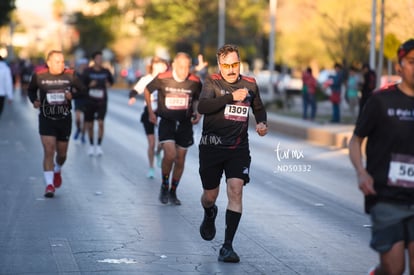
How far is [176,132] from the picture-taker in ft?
39.9

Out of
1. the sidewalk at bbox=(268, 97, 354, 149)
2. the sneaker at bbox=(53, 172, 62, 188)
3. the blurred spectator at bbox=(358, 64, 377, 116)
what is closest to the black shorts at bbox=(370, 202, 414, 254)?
the sneaker at bbox=(53, 172, 62, 188)

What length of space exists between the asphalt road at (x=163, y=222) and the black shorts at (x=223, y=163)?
2.34ft

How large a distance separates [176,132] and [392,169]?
20.4 feet

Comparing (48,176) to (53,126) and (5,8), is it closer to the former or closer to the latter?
(53,126)

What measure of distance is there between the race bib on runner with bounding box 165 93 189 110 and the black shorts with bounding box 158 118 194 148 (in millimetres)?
185

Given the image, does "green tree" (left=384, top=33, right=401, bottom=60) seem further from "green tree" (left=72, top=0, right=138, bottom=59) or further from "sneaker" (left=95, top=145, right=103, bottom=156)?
"green tree" (left=72, top=0, right=138, bottom=59)

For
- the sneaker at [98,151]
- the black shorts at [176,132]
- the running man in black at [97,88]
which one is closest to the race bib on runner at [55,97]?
the black shorts at [176,132]

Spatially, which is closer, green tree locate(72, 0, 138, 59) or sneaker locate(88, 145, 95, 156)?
sneaker locate(88, 145, 95, 156)

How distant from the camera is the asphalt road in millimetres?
8523

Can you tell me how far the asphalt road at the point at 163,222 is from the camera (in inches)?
336

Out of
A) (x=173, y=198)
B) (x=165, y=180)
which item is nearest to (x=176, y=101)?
(x=165, y=180)

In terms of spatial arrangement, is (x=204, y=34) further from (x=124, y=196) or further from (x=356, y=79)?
(x=124, y=196)

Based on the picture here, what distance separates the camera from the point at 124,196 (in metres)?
13.1

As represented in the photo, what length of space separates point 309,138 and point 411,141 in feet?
63.3
